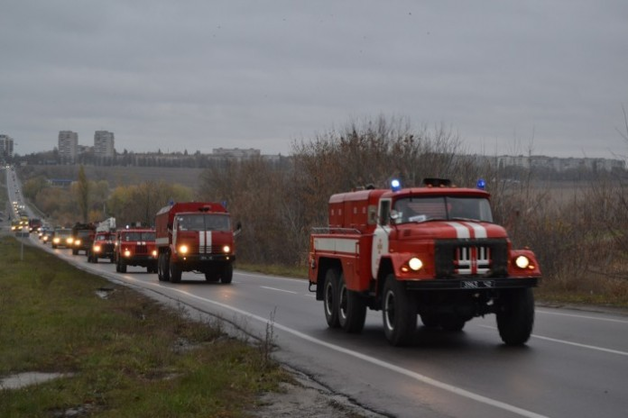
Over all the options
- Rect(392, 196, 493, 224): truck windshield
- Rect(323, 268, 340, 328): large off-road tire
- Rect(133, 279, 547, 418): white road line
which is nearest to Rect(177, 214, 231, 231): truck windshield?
Rect(133, 279, 547, 418): white road line

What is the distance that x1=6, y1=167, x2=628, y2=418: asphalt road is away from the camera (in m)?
10.1

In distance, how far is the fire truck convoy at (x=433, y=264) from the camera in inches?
563

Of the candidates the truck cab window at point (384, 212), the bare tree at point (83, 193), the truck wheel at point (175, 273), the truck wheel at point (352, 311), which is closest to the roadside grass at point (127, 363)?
the truck wheel at point (352, 311)

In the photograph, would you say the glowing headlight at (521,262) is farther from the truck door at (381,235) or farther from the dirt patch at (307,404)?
the dirt patch at (307,404)

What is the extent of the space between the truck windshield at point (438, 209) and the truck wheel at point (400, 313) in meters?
1.05

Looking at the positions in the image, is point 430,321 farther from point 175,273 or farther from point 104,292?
point 175,273

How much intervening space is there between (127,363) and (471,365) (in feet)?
15.1

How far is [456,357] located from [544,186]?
2064cm

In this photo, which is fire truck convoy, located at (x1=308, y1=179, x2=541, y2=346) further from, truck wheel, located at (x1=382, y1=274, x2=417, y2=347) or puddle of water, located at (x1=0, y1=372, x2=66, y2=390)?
puddle of water, located at (x1=0, y1=372, x2=66, y2=390)

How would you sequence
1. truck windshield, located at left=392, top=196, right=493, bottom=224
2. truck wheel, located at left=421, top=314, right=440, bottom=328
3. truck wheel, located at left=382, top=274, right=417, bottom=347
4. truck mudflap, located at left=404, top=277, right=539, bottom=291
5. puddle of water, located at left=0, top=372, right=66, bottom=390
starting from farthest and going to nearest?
truck wheel, located at left=421, top=314, right=440, bottom=328 → truck windshield, located at left=392, top=196, right=493, bottom=224 → truck wheel, located at left=382, top=274, right=417, bottom=347 → truck mudflap, located at left=404, top=277, right=539, bottom=291 → puddle of water, located at left=0, top=372, right=66, bottom=390

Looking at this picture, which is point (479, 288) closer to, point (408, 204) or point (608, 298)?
point (408, 204)

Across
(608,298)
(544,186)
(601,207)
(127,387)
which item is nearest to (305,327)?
(127,387)

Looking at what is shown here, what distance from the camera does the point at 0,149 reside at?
150 metres

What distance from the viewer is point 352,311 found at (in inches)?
666
